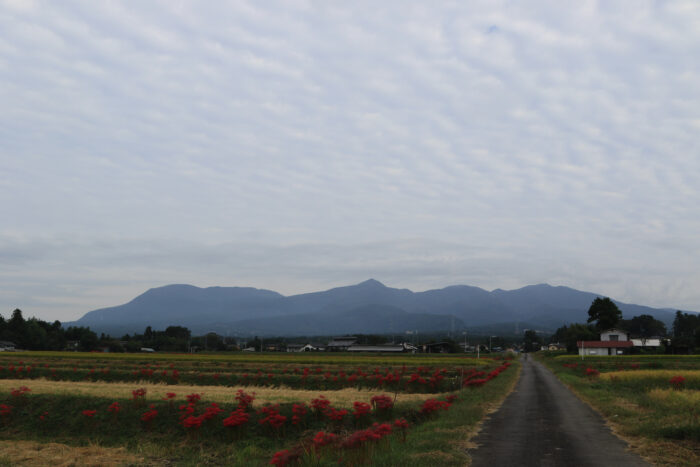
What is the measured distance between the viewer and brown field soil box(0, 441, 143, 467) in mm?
16609

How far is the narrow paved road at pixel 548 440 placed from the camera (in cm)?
1375

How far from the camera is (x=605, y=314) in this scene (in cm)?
14650

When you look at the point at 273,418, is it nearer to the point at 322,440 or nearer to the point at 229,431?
the point at 229,431

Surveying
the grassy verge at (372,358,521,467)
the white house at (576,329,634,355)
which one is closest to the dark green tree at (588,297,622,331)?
the white house at (576,329,634,355)

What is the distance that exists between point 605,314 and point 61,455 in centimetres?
15211

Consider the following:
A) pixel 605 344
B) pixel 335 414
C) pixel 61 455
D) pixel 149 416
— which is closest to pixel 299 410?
pixel 335 414

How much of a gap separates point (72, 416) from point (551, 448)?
1910 centimetres

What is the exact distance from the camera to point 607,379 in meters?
43.0

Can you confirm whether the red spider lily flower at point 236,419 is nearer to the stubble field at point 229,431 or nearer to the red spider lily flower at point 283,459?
the stubble field at point 229,431

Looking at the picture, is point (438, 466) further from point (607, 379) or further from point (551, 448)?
point (607, 379)

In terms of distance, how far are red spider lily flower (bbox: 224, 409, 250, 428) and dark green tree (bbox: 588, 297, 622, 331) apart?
146 metres

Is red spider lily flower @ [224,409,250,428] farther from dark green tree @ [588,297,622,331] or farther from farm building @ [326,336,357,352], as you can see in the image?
farm building @ [326,336,357,352]

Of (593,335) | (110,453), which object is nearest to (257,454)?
(110,453)

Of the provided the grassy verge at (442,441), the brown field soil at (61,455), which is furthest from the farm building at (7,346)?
the grassy verge at (442,441)
